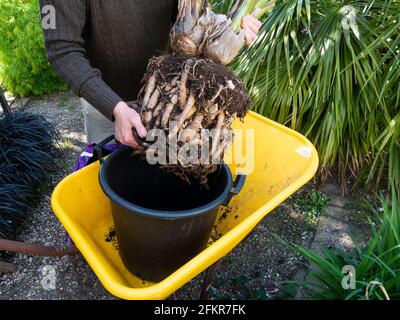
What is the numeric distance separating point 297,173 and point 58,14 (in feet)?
3.52

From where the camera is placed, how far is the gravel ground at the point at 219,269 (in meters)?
1.84

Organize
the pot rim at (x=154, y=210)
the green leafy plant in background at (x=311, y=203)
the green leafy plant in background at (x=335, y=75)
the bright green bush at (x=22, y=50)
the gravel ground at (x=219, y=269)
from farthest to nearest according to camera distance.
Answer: the bright green bush at (x=22, y=50), the green leafy plant in background at (x=311, y=203), the green leafy plant in background at (x=335, y=75), the gravel ground at (x=219, y=269), the pot rim at (x=154, y=210)

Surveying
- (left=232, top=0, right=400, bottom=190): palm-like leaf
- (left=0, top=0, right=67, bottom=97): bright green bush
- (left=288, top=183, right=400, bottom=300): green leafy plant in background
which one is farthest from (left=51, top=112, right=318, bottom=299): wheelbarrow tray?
(left=0, top=0, right=67, bottom=97): bright green bush

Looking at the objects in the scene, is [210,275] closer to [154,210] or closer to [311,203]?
[154,210]

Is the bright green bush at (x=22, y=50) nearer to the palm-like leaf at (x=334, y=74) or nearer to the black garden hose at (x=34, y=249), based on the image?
the palm-like leaf at (x=334, y=74)

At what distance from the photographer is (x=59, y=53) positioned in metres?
1.25

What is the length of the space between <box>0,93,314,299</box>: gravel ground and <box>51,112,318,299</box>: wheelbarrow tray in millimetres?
258

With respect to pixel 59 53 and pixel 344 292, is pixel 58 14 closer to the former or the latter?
pixel 59 53

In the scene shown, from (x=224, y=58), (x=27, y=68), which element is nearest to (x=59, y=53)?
(x=224, y=58)

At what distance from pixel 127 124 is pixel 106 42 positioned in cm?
51

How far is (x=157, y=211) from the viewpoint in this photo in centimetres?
109

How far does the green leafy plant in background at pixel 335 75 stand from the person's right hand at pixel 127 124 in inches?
50.7

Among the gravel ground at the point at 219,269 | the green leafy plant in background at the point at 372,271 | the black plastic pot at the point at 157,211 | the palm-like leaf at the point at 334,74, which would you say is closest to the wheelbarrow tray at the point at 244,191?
the black plastic pot at the point at 157,211

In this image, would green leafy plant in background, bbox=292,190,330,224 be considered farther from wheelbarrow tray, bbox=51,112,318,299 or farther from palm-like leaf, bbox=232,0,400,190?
wheelbarrow tray, bbox=51,112,318,299
